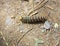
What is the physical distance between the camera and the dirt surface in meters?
2.70

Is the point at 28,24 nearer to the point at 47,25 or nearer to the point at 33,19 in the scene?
the point at 33,19

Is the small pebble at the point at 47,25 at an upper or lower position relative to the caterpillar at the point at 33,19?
lower

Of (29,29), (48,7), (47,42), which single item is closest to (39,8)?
(48,7)

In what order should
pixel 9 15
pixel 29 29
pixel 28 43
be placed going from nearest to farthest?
pixel 28 43 → pixel 29 29 → pixel 9 15

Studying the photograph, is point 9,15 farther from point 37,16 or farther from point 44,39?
point 44,39

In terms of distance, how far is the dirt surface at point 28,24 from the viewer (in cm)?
270

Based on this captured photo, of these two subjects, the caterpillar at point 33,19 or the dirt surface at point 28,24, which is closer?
the dirt surface at point 28,24

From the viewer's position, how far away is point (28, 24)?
9.68 feet

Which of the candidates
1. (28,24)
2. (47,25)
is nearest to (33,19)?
(28,24)

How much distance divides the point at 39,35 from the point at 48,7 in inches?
23.6

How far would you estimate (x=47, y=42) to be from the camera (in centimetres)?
267

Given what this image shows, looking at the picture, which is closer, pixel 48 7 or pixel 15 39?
pixel 15 39

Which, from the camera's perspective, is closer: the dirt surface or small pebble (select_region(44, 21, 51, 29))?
the dirt surface

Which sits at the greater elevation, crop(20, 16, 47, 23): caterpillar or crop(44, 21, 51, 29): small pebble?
crop(20, 16, 47, 23): caterpillar
